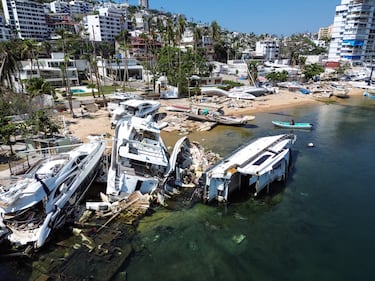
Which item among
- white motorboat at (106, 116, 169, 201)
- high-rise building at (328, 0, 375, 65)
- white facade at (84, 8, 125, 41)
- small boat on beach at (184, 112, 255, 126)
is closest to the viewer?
white motorboat at (106, 116, 169, 201)

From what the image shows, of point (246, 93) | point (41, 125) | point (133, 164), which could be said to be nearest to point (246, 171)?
point (133, 164)

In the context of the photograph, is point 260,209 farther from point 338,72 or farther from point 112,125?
point 338,72

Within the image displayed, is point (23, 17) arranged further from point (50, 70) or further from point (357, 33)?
point (357, 33)

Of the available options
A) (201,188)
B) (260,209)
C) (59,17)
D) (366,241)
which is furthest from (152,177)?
(59,17)

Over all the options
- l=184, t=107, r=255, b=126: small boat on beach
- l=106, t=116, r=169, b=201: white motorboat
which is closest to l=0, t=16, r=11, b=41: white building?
l=184, t=107, r=255, b=126: small boat on beach

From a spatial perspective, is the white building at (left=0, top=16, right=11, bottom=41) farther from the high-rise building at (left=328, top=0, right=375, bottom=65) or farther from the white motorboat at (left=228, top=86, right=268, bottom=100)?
the high-rise building at (left=328, top=0, right=375, bottom=65)

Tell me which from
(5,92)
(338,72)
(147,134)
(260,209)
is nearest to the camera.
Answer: (260,209)
